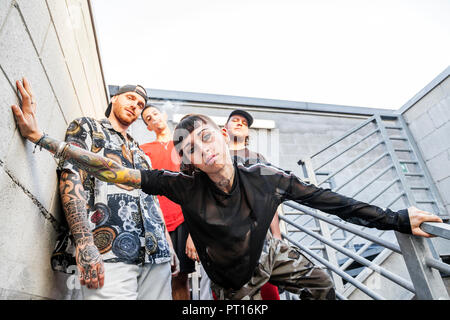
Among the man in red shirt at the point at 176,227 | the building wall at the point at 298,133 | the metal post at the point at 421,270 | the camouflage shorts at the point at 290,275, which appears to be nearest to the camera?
the metal post at the point at 421,270

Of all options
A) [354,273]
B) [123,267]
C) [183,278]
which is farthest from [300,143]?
[123,267]

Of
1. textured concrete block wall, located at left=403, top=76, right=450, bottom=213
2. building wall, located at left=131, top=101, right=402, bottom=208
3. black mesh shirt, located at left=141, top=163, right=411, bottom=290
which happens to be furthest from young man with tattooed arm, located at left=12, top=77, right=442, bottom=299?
textured concrete block wall, located at left=403, top=76, right=450, bottom=213

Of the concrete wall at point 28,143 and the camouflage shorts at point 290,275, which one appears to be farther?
the camouflage shorts at point 290,275

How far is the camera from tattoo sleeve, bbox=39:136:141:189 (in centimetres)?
94

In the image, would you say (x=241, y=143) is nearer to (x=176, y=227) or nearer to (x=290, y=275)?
(x=176, y=227)

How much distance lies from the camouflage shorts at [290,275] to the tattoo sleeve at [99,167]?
0.67m

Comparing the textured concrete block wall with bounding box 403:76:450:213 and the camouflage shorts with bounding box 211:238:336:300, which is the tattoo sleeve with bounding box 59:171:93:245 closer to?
the camouflage shorts with bounding box 211:238:336:300

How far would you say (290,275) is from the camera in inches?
47.9

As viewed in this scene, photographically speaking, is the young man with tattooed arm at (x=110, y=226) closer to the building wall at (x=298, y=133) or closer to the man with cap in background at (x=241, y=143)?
the man with cap in background at (x=241, y=143)

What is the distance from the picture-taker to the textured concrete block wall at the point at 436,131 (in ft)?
9.53

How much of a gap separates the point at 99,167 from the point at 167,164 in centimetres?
85

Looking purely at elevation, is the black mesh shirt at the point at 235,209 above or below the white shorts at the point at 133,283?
above

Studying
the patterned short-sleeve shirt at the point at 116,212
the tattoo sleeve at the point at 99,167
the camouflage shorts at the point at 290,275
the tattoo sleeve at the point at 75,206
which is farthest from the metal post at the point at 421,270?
the tattoo sleeve at the point at 75,206
